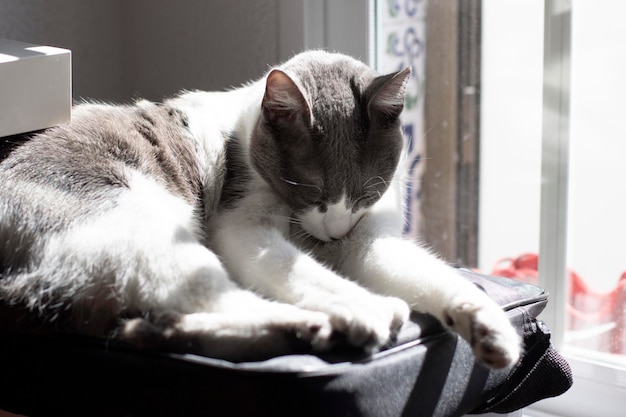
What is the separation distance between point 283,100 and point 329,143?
0.10 metres

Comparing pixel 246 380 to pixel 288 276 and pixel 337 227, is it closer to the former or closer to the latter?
pixel 288 276

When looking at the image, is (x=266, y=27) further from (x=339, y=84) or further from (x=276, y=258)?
(x=276, y=258)

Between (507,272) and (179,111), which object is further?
(507,272)

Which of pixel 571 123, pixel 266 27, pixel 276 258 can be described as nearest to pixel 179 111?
pixel 276 258

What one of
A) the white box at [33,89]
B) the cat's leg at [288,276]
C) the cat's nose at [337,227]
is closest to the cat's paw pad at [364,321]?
the cat's leg at [288,276]

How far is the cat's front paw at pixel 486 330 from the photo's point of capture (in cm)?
98

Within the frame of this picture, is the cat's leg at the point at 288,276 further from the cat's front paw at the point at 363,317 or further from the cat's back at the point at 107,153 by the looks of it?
the cat's back at the point at 107,153

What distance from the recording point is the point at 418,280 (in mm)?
1149

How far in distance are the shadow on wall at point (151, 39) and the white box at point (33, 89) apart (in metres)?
0.62

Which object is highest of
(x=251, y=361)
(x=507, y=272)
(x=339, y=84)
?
(x=339, y=84)

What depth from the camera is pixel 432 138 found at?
82.0 inches

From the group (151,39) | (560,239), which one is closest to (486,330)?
(560,239)

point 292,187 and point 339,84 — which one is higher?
point 339,84

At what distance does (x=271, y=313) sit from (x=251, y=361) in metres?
0.09
